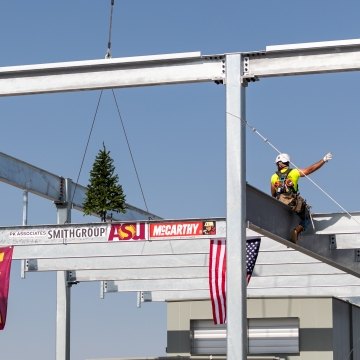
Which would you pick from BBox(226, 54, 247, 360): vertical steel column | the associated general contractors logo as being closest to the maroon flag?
the associated general contractors logo

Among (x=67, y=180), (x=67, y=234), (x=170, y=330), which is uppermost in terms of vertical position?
(x=67, y=180)

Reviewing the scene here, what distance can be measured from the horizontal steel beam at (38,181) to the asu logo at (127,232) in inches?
162

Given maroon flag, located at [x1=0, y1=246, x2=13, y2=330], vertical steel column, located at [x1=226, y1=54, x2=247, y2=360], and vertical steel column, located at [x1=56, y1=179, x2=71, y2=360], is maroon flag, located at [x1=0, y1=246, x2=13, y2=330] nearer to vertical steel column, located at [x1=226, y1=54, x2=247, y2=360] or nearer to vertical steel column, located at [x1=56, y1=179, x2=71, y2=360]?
vertical steel column, located at [x1=56, y1=179, x2=71, y2=360]

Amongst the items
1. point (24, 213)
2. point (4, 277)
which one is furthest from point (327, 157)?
point (24, 213)

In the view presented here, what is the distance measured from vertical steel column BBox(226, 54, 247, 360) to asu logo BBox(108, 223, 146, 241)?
7597 mm

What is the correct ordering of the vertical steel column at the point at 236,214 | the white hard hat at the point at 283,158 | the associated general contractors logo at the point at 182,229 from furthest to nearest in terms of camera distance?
the associated general contractors logo at the point at 182,229 → the white hard hat at the point at 283,158 → the vertical steel column at the point at 236,214

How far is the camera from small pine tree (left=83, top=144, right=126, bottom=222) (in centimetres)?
2920

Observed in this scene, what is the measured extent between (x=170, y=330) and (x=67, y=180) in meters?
5.41

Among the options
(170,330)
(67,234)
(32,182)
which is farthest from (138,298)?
(67,234)

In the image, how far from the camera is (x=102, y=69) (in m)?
19.8

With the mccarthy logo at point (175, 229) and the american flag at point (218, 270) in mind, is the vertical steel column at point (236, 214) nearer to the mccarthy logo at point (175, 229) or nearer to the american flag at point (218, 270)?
the american flag at point (218, 270)

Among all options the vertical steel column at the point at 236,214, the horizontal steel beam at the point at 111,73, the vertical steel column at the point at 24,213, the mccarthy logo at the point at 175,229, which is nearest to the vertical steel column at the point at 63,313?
the vertical steel column at the point at 24,213

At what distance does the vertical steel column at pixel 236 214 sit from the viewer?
59.2ft

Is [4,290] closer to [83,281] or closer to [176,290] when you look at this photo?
[83,281]
